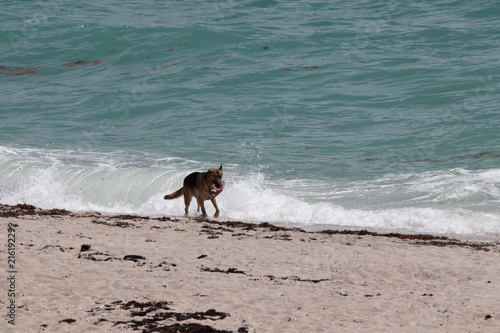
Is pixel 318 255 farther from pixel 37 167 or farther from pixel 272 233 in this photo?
pixel 37 167

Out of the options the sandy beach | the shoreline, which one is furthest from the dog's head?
the sandy beach

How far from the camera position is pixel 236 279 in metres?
7.06

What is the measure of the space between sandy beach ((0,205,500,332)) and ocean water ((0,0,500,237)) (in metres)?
2.33

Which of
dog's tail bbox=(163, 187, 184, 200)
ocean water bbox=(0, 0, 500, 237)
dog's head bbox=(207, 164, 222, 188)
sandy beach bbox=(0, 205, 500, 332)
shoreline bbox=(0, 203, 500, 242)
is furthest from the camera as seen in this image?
ocean water bbox=(0, 0, 500, 237)

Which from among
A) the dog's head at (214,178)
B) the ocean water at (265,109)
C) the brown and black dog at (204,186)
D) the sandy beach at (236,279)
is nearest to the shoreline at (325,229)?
the sandy beach at (236,279)

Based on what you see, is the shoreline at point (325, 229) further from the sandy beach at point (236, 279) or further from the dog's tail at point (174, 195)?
the dog's tail at point (174, 195)

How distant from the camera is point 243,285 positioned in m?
6.80

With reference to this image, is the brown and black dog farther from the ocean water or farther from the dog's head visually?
the ocean water

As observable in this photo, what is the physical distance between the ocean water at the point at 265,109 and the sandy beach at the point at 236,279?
2325 millimetres

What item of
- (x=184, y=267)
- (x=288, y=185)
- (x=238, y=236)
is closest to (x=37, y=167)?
(x=288, y=185)

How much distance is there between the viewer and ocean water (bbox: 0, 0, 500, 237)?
1253 cm

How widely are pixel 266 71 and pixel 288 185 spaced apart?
9849 mm

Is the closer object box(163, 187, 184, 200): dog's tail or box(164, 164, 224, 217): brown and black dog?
box(164, 164, 224, 217): brown and black dog

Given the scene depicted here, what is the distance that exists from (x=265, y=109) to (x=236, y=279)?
1261 centimetres
